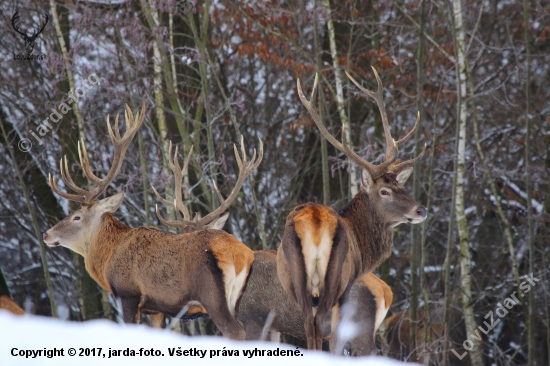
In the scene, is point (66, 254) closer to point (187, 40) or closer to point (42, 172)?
point (42, 172)

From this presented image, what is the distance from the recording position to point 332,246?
4410mm

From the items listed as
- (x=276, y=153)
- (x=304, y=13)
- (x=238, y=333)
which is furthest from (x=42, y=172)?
(x=238, y=333)

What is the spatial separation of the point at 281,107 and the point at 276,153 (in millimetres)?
852

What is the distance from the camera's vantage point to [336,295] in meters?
4.45

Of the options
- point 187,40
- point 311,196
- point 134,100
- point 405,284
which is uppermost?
point 187,40

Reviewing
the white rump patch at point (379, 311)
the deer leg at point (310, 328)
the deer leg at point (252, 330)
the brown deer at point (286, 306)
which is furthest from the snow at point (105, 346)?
the deer leg at point (252, 330)

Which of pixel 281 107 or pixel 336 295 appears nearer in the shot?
pixel 336 295

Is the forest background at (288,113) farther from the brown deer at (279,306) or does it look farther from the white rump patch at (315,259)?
the white rump patch at (315,259)

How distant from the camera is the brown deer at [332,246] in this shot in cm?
432

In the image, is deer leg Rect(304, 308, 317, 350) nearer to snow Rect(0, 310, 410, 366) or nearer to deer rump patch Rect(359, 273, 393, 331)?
snow Rect(0, 310, 410, 366)

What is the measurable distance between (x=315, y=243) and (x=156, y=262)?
1487 millimetres

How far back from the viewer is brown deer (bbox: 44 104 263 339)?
4996mm

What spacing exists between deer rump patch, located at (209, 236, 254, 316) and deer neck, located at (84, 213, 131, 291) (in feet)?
3.44

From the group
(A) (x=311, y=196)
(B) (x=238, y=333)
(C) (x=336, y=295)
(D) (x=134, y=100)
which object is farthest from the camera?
(A) (x=311, y=196)
